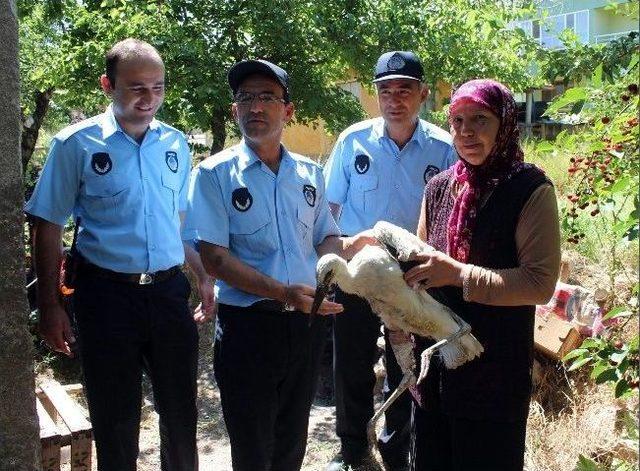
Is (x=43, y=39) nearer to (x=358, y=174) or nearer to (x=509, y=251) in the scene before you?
(x=358, y=174)

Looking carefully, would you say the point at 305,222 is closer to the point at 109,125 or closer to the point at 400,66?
the point at 109,125

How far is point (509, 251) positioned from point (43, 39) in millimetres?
10479

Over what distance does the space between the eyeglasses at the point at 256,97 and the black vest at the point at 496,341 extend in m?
1.08

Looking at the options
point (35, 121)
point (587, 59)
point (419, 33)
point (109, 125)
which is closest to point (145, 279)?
point (109, 125)

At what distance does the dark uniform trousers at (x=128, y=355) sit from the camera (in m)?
3.10

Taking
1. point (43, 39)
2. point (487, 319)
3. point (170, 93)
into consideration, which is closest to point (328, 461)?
point (487, 319)

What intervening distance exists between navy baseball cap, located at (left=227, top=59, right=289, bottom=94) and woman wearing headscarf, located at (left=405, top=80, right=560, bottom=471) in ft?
2.80

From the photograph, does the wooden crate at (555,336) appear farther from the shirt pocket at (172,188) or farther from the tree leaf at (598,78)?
the shirt pocket at (172,188)

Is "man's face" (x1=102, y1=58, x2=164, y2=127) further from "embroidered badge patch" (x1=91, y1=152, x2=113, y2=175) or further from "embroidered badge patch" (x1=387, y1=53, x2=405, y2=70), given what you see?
"embroidered badge patch" (x1=387, y1=53, x2=405, y2=70)

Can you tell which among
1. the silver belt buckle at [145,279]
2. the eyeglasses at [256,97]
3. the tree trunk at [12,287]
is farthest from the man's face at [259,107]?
the tree trunk at [12,287]

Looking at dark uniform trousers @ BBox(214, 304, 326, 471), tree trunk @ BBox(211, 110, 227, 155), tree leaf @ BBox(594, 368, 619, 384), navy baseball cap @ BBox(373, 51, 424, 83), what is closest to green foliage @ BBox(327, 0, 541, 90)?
tree trunk @ BBox(211, 110, 227, 155)

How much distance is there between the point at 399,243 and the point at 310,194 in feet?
2.58

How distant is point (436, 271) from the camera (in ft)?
7.78

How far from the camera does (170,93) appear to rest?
240 inches
